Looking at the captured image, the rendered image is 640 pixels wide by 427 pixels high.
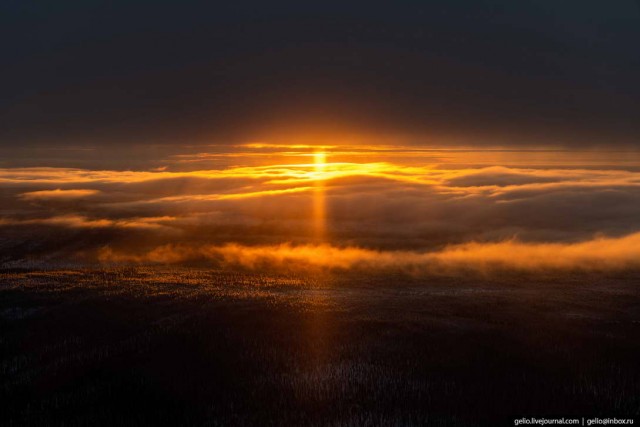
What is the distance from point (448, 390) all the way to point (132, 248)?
257 feet

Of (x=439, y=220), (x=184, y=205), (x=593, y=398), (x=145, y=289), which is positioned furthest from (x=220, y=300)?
(x=184, y=205)

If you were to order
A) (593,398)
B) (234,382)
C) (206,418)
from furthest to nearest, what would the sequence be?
(234,382) → (593,398) → (206,418)

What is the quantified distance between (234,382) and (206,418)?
2671 millimetres

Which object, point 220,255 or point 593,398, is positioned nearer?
point 593,398

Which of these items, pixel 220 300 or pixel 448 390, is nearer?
pixel 448 390

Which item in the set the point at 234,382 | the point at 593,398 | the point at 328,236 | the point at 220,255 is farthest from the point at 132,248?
the point at 593,398

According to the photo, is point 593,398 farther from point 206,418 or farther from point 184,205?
point 184,205

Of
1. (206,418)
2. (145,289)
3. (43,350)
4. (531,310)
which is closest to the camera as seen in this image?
(206,418)

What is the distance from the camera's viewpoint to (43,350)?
2270 centimetres

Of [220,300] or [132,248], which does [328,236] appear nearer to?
[132,248]

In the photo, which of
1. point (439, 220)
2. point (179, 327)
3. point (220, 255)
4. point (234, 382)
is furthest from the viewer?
point (439, 220)

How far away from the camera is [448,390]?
1608cm

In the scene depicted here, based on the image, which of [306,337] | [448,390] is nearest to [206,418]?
[448,390]

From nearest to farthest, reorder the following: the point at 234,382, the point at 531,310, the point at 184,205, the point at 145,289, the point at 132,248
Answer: the point at 234,382 → the point at 531,310 → the point at 145,289 → the point at 132,248 → the point at 184,205
